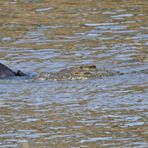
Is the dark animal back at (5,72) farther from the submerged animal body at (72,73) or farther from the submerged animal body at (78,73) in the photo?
the submerged animal body at (78,73)

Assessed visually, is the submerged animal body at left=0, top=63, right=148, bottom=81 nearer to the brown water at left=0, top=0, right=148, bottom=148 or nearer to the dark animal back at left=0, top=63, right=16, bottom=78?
the dark animal back at left=0, top=63, right=16, bottom=78

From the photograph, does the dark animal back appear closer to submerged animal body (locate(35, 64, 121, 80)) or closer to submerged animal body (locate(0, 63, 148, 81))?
submerged animal body (locate(0, 63, 148, 81))

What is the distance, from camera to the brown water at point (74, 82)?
8844mm

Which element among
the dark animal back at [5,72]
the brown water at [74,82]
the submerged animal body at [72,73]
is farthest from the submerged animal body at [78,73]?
the dark animal back at [5,72]

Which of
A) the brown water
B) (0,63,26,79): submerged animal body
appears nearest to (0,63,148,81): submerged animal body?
(0,63,26,79): submerged animal body

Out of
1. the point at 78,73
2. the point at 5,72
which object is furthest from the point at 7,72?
the point at 78,73

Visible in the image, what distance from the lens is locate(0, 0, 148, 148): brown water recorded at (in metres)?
8.84

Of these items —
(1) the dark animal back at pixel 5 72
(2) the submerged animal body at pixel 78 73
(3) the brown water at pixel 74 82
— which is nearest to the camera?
(3) the brown water at pixel 74 82

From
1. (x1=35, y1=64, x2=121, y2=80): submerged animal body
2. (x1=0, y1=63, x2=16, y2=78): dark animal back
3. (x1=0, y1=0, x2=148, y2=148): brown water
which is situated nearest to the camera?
(x1=0, y1=0, x2=148, y2=148): brown water

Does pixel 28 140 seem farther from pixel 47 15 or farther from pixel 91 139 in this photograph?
pixel 47 15

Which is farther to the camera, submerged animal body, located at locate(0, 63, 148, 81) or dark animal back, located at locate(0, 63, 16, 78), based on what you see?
dark animal back, located at locate(0, 63, 16, 78)

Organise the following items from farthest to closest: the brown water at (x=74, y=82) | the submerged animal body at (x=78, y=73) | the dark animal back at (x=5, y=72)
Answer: the dark animal back at (x=5, y=72), the submerged animal body at (x=78, y=73), the brown water at (x=74, y=82)

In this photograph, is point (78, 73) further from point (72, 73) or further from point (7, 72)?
point (7, 72)

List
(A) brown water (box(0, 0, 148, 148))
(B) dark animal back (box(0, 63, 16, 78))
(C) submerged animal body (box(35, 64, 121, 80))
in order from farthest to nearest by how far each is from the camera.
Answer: (B) dark animal back (box(0, 63, 16, 78)) < (C) submerged animal body (box(35, 64, 121, 80)) < (A) brown water (box(0, 0, 148, 148))
